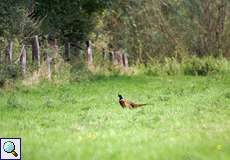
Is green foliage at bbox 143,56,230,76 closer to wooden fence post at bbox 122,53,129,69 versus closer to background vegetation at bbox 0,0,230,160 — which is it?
background vegetation at bbox 0,0,230,160

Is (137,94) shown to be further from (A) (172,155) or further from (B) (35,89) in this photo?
(A) (172,155)

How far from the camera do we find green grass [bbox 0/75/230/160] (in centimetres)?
1012

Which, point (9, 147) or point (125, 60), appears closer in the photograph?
point (9, 147)

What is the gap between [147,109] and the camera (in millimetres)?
17359

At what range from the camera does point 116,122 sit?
47.9 ft

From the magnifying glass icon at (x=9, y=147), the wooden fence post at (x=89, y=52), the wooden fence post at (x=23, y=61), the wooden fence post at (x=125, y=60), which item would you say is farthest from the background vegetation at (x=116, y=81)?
the magnifying glass icon at (x=9, y=147)

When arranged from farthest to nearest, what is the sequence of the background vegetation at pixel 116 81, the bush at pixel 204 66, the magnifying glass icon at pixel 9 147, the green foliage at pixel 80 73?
the bush at pixel 204 66, the green foliage at pixel 80 73, the background vegetation at pixel 116 81, the magnifying glass icon at pixel 9 147

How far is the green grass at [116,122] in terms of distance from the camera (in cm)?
1012

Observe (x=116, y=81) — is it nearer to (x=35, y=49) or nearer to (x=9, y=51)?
(x=35, y=49)

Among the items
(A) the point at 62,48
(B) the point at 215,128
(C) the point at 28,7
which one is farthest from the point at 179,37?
(B) the point at 215,128

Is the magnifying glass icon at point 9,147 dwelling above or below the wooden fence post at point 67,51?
below

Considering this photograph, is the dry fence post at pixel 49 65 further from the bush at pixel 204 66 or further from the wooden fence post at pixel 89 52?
the bush at pixel 204 66

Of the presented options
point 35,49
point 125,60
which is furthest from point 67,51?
point 125,60

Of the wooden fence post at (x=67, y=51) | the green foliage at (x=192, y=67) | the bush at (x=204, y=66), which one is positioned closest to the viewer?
the wooden fence post at (x=67, y=51)
